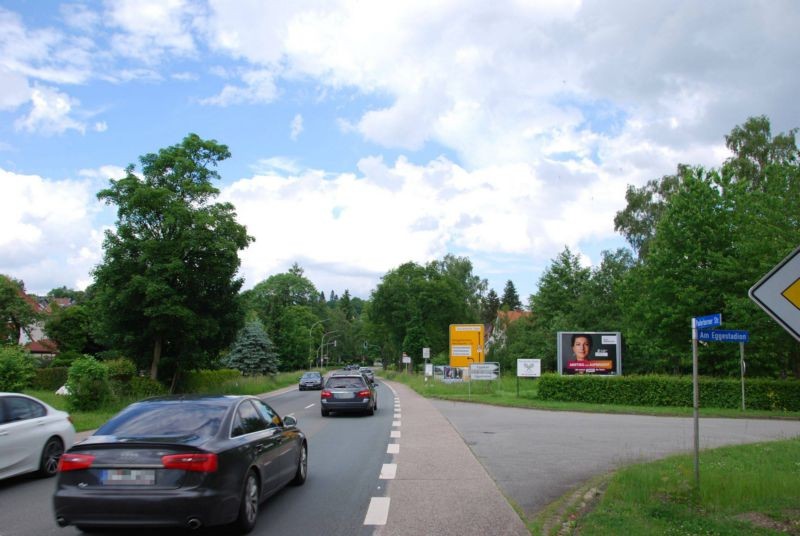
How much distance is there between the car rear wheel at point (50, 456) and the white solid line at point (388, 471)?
5.13m

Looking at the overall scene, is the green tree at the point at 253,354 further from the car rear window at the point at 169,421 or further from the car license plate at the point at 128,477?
the car license plate at the point at 128,477

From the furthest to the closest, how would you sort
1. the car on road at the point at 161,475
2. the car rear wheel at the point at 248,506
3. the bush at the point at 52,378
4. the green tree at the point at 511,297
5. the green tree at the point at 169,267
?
the green tree at the point at 511,297
the bush at the point at 52,378
the green tree at the point at 169,267
the car rear wheel at the point at 248,506
the car on road at the point at 161,475

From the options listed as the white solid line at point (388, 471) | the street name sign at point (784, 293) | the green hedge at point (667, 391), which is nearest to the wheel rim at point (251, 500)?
the white solid line at point (388, 471)

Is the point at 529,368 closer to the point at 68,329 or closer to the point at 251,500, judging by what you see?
the point at 251,500

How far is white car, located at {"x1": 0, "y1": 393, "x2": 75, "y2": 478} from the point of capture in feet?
29.7

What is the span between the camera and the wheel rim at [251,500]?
262 inches

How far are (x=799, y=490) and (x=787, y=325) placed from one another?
4256mm

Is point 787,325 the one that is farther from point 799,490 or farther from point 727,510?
point 799,490

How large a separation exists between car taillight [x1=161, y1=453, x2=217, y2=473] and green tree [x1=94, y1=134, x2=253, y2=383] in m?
22.8

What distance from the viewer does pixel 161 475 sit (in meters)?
6.06

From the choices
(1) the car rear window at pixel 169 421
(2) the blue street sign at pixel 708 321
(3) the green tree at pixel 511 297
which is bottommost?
(1) the car rear window at pixel 169 421

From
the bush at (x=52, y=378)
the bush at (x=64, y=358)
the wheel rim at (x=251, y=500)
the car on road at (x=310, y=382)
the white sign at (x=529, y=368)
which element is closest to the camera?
the wheel rim at (x=251, y=500)

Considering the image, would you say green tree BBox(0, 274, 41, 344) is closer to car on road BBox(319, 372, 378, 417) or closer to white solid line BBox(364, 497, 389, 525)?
car on road BBox(319, 372, 378, 417)

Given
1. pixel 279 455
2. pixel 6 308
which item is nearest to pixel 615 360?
pixel 279 455
